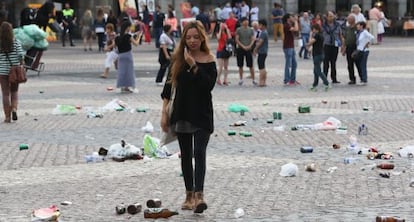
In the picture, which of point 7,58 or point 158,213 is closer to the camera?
point 158,213

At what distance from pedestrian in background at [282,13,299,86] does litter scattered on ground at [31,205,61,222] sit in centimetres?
1647

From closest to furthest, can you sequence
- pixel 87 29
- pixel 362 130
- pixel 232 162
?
1. pixel 232 162
2. pixel 362 130
3. pixel 87 29

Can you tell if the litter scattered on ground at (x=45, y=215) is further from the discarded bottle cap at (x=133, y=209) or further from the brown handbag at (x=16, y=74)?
the brown handbag at (x=16, y=74)

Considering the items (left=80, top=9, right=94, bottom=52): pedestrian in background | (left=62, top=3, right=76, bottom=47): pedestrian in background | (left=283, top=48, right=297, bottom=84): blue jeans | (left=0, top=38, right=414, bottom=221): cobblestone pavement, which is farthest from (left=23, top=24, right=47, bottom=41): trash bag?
(left=62, top=3, right=76, bottom=47): pedestrian in background

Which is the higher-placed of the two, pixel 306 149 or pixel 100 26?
pixel 306 149

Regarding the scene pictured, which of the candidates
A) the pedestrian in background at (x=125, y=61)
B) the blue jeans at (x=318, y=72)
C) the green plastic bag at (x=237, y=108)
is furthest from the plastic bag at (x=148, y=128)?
the blue jeans at (x=318, y=72)

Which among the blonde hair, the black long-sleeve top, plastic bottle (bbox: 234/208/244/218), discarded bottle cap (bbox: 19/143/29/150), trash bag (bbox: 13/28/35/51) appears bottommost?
trash bag (bbox: 13/28/35/51)

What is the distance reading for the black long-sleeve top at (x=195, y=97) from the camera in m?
9.77

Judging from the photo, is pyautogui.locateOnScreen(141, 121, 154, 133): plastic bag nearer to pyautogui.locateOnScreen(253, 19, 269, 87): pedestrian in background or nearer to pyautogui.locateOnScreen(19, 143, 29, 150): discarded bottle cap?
pyautogui.locateOnScreen(19, 143, 29, 150): discarded bottle cap

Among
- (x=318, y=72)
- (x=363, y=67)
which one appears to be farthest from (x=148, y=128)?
(x=363, y=67)

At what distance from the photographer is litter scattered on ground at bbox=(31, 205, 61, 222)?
31.5ft

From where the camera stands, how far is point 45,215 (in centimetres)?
966

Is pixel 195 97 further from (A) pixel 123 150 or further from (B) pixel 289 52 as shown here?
(B) pixel 289 52

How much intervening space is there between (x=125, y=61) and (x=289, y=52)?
451 centimetres
